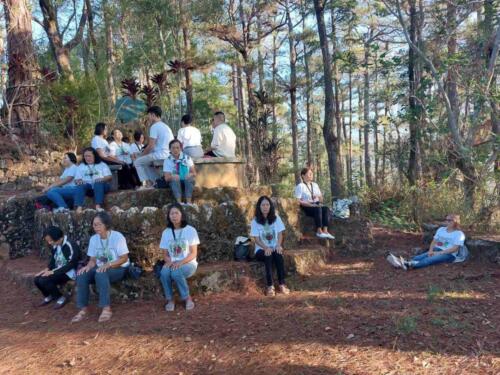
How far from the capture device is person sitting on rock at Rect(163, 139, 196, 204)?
19.1 feet

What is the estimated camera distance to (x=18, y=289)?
5.57m

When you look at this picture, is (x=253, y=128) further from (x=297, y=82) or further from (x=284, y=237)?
(x=284, y=237)

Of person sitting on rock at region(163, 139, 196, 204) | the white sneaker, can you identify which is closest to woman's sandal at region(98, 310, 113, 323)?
person sitting on rock at region(163, 139, 196, 204)

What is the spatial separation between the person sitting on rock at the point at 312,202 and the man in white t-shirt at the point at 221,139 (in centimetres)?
131

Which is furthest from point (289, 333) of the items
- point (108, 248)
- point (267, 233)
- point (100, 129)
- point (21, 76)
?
point (21, 76)

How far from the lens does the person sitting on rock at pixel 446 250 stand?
5.65 meters

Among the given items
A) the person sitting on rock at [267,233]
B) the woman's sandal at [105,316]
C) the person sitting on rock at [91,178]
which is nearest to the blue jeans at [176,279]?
the woman's sandal at [105,316]

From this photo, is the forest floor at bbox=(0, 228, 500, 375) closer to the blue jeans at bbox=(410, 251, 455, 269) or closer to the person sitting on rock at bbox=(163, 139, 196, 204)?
the blue jeans at bbox=(410, 251, 455, 269)

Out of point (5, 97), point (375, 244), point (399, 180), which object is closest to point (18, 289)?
point (375, 244)

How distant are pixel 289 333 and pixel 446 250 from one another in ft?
10.3

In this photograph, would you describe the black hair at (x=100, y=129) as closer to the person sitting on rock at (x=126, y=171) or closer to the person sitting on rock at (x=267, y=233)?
the person sitting on rock at (x=126, y=171)

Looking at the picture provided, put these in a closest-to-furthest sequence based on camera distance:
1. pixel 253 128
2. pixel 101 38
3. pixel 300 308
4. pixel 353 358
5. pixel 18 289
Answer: pixel 353 358 → pixel 300 308 → pixel 18 289 → pixel 253 128 → pixel 101 38

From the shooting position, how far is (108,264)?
452 centimetres

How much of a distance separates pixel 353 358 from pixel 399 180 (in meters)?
7.37
